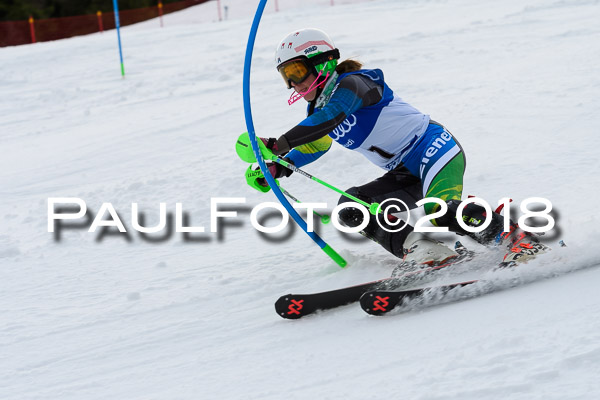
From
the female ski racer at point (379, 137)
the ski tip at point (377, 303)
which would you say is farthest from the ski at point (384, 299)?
the female ski racer at point (379, 137)

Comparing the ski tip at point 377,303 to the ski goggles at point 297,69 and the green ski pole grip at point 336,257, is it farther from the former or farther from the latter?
the ski goggles at point 297,69

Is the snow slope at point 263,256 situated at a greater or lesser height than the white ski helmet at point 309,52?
lesser

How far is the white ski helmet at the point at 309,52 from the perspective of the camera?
11.7 feet

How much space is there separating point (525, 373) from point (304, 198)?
3602 mm

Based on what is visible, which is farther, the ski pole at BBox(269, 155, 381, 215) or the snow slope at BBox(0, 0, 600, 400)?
the ski pole at BBox(269, 155, 381, 215)

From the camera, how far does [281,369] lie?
287 cm

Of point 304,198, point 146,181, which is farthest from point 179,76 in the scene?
point 304,198

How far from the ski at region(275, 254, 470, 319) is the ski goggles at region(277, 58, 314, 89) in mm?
1144

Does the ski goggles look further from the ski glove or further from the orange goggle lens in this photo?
the ski glove

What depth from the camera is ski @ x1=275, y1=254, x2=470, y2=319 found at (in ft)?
11.0

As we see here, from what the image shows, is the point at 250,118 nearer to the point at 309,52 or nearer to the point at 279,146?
the point at 279,146

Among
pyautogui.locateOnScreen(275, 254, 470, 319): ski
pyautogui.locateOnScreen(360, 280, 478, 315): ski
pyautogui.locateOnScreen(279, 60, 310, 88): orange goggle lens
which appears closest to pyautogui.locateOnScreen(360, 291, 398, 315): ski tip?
pyautogui.locateOnScreen(360, 280, 478, 315): ski

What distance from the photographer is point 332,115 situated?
11.2 feet

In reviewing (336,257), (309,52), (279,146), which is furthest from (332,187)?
(309,52)
